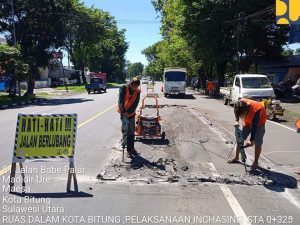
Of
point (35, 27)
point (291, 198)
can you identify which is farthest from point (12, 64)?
point (291, 198)

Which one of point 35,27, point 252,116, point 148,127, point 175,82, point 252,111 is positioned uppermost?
point 35,27

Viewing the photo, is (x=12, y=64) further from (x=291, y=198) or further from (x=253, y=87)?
(x=291, y=198)

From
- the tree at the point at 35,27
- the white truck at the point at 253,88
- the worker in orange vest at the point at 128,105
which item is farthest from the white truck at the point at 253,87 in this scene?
the tree at the point at 35,27

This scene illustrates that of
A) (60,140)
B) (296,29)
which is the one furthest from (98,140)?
(296,29)

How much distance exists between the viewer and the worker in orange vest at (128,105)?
32.4 feet

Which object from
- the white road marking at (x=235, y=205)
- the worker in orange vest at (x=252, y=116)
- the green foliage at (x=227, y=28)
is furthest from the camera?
the green foliage at (x=227, y=28)

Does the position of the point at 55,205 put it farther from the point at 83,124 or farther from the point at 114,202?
the point at 83,124

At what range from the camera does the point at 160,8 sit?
69.7 metres

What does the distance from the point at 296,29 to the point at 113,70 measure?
7681cm

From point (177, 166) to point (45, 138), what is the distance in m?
3.03

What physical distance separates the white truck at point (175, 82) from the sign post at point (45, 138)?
3347 centimetres

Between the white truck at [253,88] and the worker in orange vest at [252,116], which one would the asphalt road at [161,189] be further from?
the white truck at [253,88]

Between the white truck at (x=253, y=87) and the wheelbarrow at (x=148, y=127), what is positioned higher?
the white truck at (x=253, y=87)

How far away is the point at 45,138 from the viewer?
7.48 metres
